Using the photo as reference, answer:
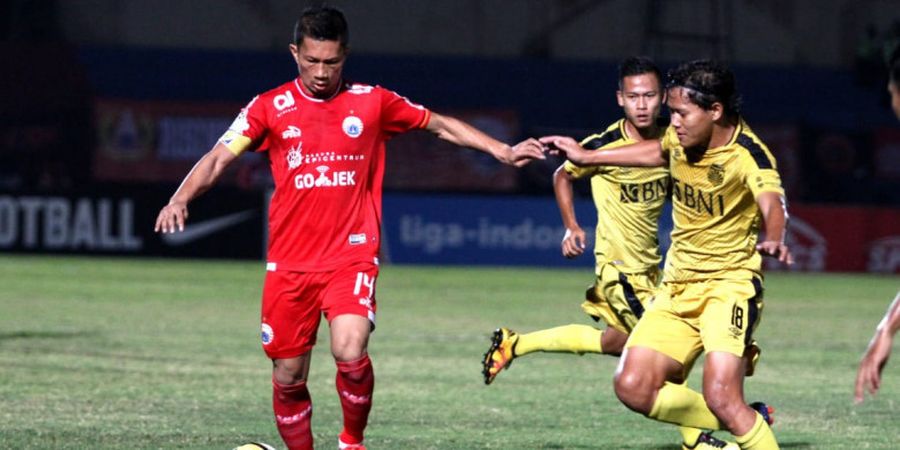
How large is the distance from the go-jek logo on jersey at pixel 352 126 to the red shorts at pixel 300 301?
0.62 m

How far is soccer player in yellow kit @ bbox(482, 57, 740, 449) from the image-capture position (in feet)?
31.2

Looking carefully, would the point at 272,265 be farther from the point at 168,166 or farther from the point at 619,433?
the point at 168,166

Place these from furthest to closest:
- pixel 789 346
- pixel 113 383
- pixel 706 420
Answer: pixel 789 346, pixel 113 383, pixel 706 420

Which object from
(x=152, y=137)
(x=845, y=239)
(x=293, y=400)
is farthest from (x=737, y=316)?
(x=152, y=137)

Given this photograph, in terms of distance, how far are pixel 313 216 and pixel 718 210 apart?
188cm

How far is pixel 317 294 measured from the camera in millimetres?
7887

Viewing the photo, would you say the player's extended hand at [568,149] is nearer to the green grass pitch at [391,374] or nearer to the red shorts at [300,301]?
the red shorts at [300,301]

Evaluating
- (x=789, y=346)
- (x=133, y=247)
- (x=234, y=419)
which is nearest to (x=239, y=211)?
(x=133, y=247)

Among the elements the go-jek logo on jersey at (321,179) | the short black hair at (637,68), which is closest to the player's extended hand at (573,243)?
the short black hair at (637,68)

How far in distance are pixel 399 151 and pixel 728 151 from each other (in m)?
24.7

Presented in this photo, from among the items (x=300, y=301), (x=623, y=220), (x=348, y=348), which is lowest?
(x=348, y=348)

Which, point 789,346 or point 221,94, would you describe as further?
point 221,94

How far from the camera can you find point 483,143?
8125 millimetres

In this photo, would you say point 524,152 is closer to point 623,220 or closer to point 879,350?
point 623,220
